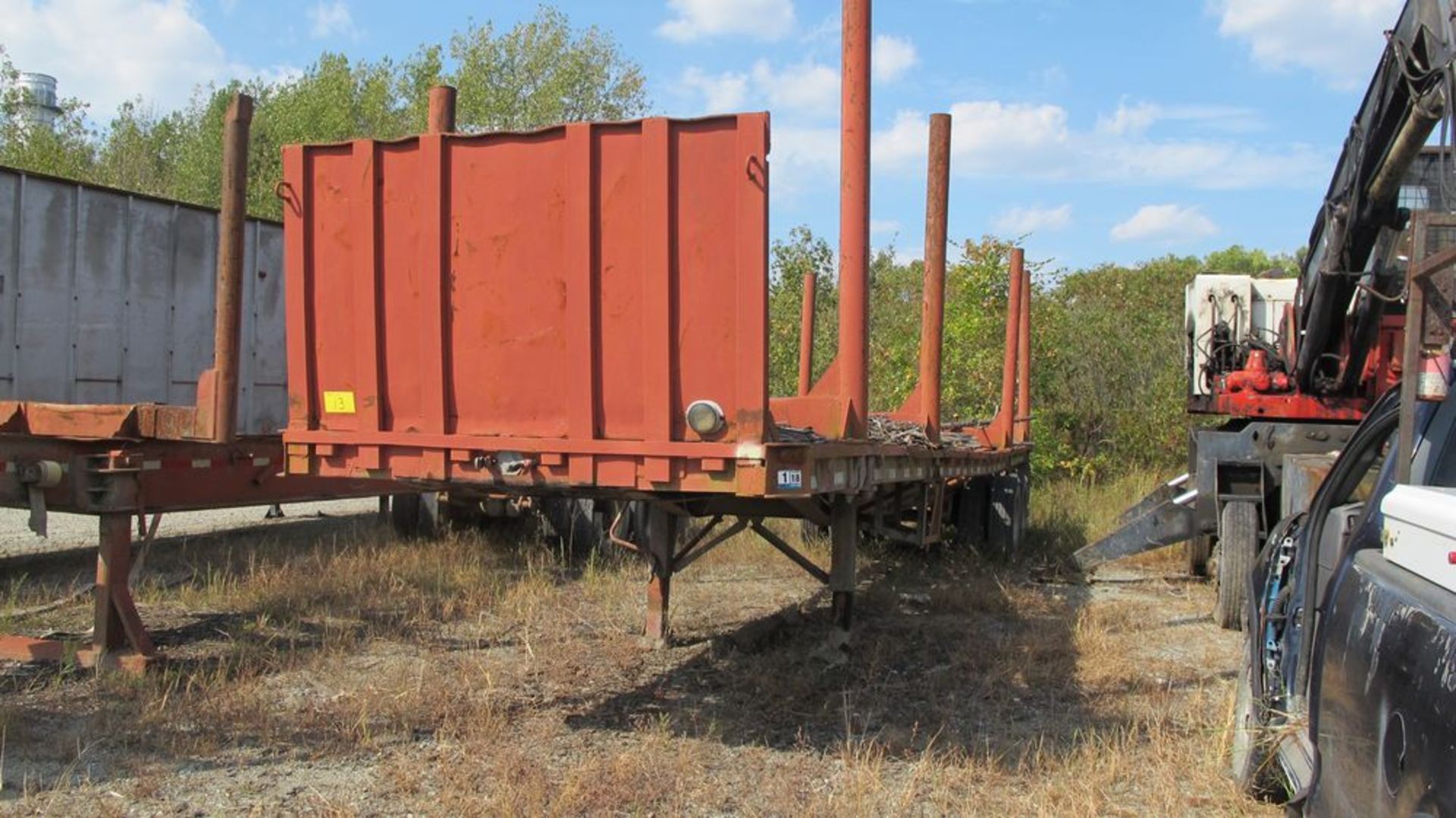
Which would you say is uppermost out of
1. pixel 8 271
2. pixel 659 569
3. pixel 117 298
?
pixel 8 271

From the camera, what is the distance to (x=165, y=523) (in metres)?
13.2

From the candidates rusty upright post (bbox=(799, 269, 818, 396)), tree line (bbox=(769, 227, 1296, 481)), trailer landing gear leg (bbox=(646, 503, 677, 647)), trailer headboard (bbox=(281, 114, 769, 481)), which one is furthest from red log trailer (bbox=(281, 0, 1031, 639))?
tree line (bbox=(769, 227, 1296, 481))

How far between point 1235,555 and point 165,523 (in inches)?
443

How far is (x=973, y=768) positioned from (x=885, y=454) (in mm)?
1569

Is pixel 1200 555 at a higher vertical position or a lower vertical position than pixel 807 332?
lower

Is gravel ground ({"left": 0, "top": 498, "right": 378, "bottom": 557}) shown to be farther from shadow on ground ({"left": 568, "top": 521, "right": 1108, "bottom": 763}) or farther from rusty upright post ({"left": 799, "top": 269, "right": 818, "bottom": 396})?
shadow on ground ({"left": 568, "top": 521, "right": 1108, "bottom": 763})

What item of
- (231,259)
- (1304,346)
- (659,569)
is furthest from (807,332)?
(231,259)

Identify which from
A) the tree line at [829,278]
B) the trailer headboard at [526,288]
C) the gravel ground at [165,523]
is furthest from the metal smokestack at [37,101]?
the trailer headboard at [526,288]

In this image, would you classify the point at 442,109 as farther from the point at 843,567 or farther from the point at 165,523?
the point at 165,523

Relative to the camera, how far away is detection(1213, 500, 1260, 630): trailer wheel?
8.39 meters

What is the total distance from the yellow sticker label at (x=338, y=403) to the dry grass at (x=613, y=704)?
4.84ft

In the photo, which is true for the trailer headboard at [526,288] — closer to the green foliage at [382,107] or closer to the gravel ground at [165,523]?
the gravel ground at [165,523]

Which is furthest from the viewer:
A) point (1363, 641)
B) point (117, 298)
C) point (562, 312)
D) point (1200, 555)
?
point (1200, 555)

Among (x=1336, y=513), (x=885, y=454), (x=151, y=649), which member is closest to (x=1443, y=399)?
(x=1336, y=513)
